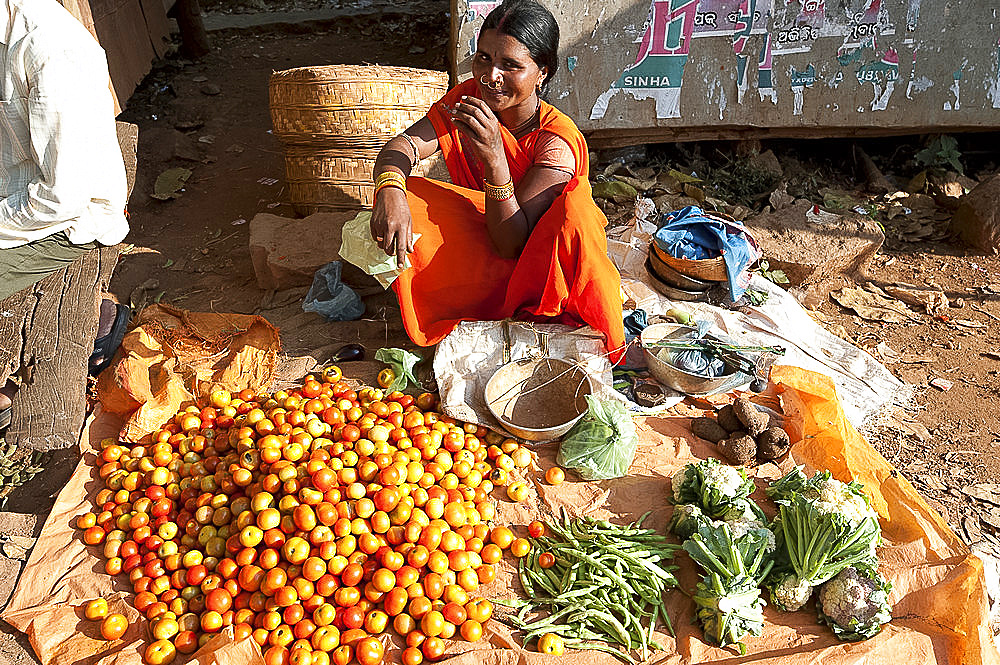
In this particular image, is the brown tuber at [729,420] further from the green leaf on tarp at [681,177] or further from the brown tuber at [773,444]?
the green leaf on tarp at [681,177]

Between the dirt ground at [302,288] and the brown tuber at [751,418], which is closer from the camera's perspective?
the brown tuber at [751,418]

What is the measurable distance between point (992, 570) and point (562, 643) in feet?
5.75

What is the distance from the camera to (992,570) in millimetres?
2625

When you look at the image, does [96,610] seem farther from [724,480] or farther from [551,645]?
[724,480]

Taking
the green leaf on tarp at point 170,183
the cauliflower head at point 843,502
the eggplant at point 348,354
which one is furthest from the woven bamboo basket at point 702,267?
the green leaf on tarp at point 170,183

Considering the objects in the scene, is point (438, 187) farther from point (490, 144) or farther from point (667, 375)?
point (667, 375)

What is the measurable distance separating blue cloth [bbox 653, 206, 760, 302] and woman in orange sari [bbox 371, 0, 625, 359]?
1124 mm

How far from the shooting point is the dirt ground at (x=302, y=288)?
329cm

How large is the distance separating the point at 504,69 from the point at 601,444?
1.58m

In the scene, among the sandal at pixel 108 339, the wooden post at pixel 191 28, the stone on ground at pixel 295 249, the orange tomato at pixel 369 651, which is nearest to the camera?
the orange tomato at pixel 369 651

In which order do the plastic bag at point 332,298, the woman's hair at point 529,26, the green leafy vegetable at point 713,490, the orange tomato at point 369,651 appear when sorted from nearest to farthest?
the orange tomato at point 369,651 < the green leafy vegetable at point 713,490 < the woman's hair at point 529,26 < the plastic bag at point 332,298

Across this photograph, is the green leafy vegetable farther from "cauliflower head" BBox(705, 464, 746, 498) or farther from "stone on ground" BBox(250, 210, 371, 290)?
"stone on ground" BBox(250, 210, 371, 290)

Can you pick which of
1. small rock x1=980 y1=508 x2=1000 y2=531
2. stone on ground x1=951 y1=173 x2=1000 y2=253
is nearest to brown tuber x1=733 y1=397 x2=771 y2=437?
small rock x1=980 y1=508 x2=1000 y2=531

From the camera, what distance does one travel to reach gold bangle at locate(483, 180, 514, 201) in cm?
293
